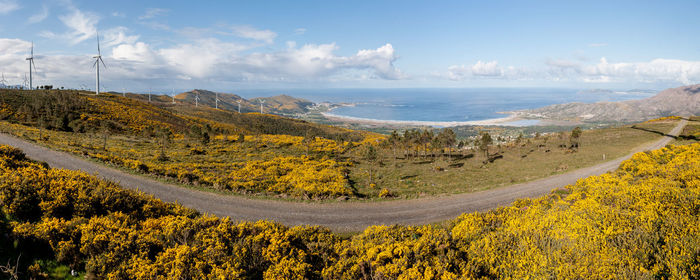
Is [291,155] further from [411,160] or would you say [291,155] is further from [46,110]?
[46,110]

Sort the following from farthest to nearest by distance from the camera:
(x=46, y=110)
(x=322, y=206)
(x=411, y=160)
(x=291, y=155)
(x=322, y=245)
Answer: (x=46, y=110)
(x=411, y=160)
(x=291, y=155)
(x=322, y=206)
(x=322, y=245)

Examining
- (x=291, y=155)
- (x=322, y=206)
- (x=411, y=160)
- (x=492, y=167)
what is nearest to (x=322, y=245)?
(x=322, y=206)

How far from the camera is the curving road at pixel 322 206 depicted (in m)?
17.2

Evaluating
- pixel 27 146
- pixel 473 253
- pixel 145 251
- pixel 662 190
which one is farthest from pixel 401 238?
pixel 27 146

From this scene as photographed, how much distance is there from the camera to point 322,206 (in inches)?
772

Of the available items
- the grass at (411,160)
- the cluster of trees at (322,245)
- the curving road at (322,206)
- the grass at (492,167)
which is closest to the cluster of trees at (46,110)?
the grass at (411,160)

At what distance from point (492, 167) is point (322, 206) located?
38.9 m

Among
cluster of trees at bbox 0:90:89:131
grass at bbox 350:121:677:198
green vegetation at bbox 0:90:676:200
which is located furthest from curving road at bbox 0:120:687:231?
cluster of trees at bbox 0:90:89:131

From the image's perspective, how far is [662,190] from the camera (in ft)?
37.4

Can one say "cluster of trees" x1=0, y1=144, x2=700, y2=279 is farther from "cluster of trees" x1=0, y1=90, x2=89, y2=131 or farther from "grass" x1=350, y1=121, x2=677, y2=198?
"cluster of trees" x1=0, y1=90, x2=89, y2=131

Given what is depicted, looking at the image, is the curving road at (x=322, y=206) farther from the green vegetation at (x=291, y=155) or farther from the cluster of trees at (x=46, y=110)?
the cluster of trees at (x=46, y=110)

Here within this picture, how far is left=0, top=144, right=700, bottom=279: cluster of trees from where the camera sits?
7.25 metres

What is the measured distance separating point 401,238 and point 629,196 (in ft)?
34.7

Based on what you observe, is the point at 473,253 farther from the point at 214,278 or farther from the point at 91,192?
the point at 91,192
